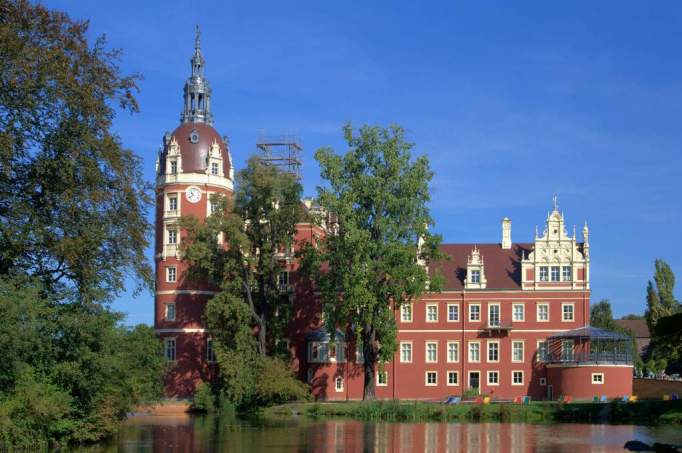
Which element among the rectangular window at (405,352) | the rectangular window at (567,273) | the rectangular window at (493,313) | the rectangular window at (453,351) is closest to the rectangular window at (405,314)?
the rectangular window at (405,352)

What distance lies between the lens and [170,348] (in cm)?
6206

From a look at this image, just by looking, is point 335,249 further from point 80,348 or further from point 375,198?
point 80,348

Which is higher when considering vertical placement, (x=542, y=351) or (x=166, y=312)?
(x=166, y=312)

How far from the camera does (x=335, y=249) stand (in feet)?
179

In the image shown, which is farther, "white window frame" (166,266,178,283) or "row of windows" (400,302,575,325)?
"white window frame" (166,266,178,283)

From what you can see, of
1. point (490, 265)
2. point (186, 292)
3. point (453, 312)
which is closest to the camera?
point (186, 292)

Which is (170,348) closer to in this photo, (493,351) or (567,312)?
(493,351)

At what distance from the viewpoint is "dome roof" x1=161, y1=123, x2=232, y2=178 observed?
2518 inches

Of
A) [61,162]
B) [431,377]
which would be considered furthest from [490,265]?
[61,162]

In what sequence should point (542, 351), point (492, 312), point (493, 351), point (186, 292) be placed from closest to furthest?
point (542, 351), point (186, 292), point (493, 351), point (492, 312)

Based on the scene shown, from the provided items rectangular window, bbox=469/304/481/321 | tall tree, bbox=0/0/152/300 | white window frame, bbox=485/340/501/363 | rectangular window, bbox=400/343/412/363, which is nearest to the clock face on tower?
rectangular window, bbox=400/343/412/363

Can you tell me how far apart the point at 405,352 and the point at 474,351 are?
449cm

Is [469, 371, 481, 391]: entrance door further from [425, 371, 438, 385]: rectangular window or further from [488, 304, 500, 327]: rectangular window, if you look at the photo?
[488, 304, 500, 327]: rectangular window

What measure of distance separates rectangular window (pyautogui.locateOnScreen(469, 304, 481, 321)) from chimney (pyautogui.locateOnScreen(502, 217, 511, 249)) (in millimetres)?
5275
